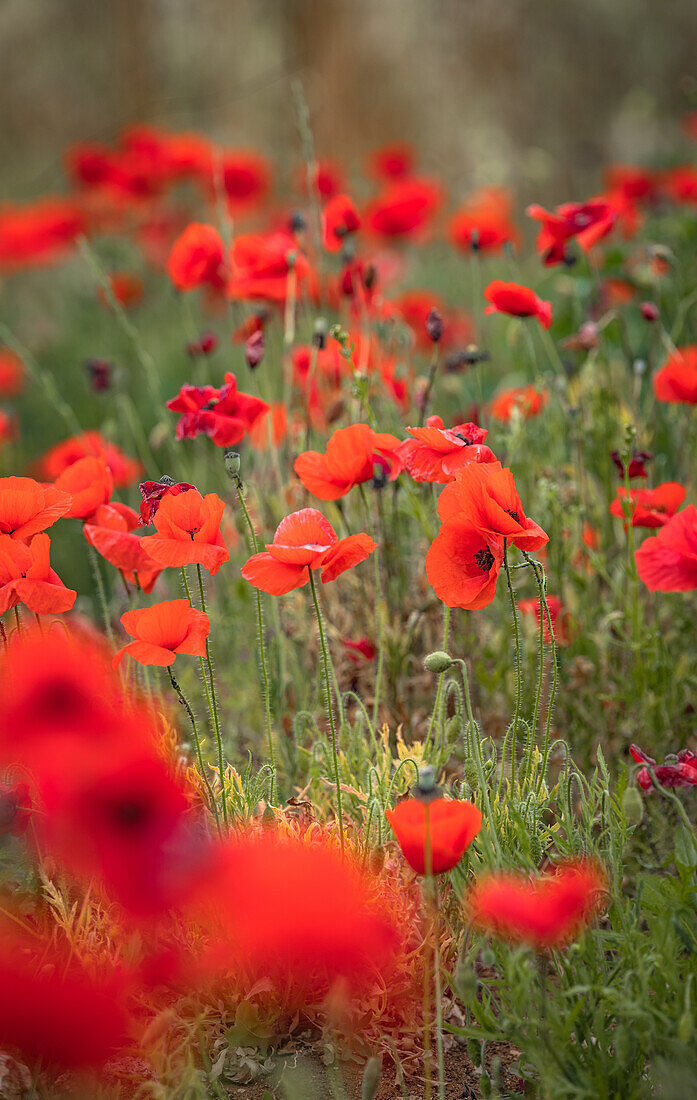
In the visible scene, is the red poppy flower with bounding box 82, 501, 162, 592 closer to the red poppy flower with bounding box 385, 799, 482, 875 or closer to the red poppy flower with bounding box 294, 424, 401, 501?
the red poppy flower with bounding box 294, 424, 401, 501

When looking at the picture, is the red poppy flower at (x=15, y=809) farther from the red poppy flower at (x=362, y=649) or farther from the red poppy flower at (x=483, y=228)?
the red poppy flower at (x=483, y=228)

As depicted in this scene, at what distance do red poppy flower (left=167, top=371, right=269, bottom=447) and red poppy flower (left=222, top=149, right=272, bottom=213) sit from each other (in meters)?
2.58

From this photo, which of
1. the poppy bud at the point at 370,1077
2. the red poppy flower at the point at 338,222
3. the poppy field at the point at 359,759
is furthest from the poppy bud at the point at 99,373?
the poppy bud at the point at 370,1077

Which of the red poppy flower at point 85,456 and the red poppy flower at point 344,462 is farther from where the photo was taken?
the red poppy flower at point 85,456

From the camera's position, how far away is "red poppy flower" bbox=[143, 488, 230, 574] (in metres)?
1.24

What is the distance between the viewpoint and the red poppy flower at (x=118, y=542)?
1329 mm

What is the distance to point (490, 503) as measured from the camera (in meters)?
1.18

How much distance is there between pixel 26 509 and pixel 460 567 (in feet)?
1.78

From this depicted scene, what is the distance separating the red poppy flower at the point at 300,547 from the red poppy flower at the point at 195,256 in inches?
40.5

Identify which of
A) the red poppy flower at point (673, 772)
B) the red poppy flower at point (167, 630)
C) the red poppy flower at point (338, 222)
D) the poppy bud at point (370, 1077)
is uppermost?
the red poppy flower at point (338, 222)

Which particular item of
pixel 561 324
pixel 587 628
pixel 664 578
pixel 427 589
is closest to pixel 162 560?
pixel 664 578

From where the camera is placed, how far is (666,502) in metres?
1.65

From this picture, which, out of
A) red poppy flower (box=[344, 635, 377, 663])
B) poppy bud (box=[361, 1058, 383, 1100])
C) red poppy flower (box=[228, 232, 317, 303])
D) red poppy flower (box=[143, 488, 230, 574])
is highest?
red poppy flower (box=[228, 232, 317, 303])

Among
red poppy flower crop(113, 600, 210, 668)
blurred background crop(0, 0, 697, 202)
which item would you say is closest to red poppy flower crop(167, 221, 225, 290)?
red poppy flower crop(113, 600, 210, 668)
